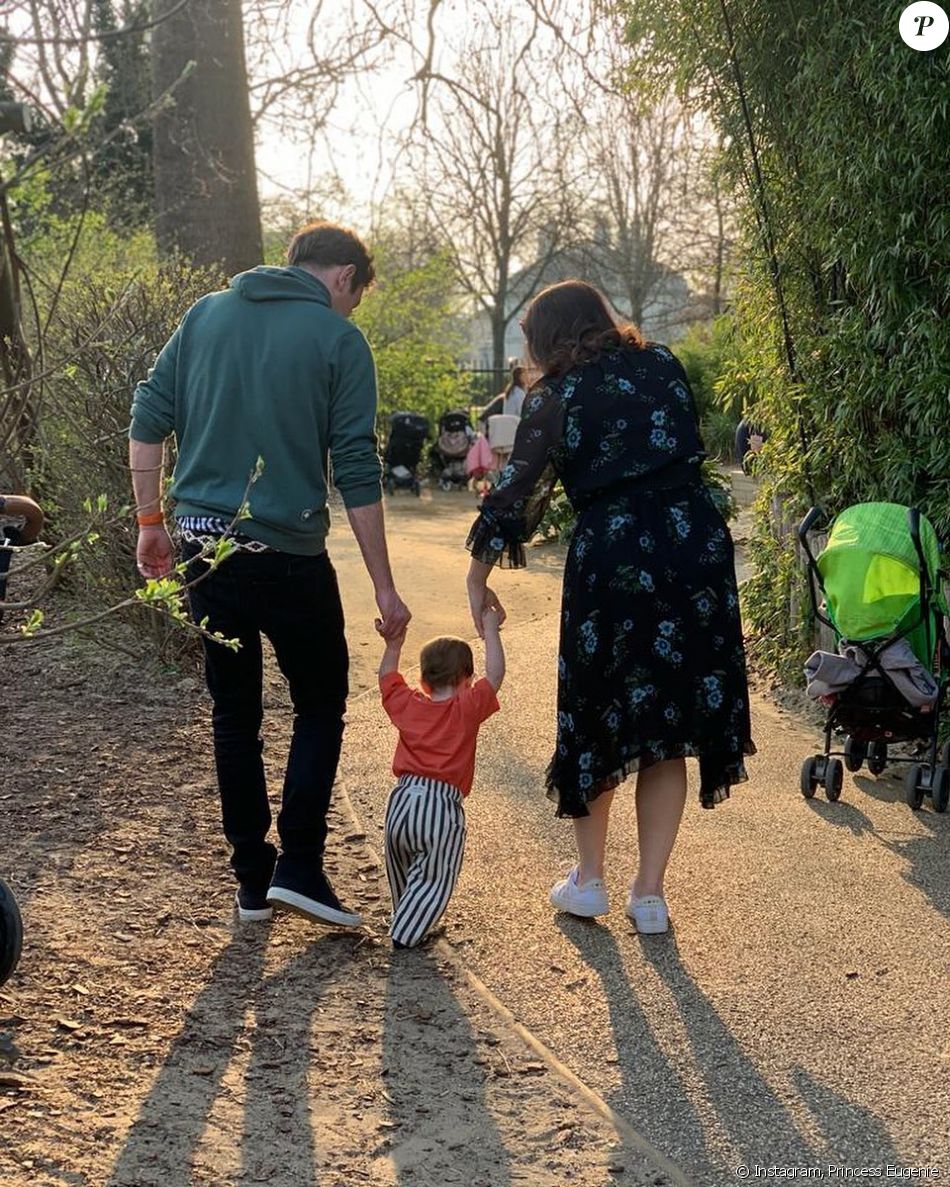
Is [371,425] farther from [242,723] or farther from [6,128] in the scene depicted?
[6,128]

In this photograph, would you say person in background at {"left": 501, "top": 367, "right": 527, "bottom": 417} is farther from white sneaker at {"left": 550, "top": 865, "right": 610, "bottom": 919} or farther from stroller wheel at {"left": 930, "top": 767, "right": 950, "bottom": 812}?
white sneaker at {"left": 550, "top": 865, "right": 610, "bottom": 919}

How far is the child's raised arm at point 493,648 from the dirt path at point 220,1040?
31.1 inches

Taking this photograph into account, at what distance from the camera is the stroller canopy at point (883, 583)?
5.42 metres

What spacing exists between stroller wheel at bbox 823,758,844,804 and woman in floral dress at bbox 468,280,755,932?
1372mm

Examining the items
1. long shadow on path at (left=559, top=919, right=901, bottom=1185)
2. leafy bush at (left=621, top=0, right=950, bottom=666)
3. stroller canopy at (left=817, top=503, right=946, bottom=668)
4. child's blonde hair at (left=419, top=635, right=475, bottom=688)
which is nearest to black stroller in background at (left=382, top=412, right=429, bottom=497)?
leafy bush at (left=621, top=0, right=950, bottom=666)

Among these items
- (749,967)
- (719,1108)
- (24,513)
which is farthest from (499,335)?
(719,1108)

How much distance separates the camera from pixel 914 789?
540 cm

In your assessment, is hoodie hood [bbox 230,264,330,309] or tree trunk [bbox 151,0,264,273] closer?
hoodie hood [bbox 230,264,330,309]

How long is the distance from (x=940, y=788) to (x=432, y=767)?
83.0 inches

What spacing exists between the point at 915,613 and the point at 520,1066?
105 inches

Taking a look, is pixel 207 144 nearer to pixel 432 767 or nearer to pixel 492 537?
pixel 492 537

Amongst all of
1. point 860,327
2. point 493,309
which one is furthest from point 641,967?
point 493,309

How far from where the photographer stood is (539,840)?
17.0 ft

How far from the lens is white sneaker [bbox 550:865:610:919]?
14.2 ft
